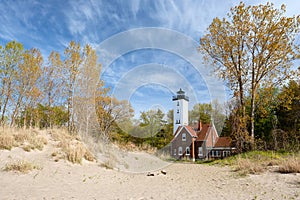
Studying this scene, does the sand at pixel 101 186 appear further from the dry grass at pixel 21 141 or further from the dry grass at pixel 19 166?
the dry grass at pixel 21 141

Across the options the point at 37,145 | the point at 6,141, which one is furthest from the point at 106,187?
the point at 6,141

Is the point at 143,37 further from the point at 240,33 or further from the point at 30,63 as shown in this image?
the point at 30,63

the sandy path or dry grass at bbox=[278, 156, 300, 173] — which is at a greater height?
dry grass at bbox=[278, 156, 300, 173]

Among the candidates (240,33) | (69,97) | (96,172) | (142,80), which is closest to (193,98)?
(142,80)

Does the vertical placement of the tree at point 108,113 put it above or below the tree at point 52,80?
below

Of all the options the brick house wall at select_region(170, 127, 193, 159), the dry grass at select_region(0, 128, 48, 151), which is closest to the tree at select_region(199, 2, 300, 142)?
the brick house wall at select_region(170, 127, 193, 159)

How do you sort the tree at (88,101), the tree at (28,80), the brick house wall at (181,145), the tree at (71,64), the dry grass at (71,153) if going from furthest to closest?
the tree at (28,80) → the tree at (71,64) → the tree at (88,101) → the brick house wall at (181,145) → the dry grass at (71,153)

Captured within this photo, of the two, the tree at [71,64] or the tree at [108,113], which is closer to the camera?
the tree at [108,113]

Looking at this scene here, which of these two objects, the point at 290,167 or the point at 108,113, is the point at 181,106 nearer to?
the point at 290,167

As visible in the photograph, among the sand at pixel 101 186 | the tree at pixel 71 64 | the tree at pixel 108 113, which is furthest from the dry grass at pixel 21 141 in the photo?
the tree at pixel 71 64

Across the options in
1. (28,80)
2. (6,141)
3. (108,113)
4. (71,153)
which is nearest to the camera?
(6,141)

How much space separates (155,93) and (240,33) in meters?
8.53

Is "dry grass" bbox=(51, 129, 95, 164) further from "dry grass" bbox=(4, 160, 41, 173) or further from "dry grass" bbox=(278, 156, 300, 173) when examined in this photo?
"dry grass" bbox=(278, 156, 300, 173)

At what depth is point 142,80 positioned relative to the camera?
6.39m
